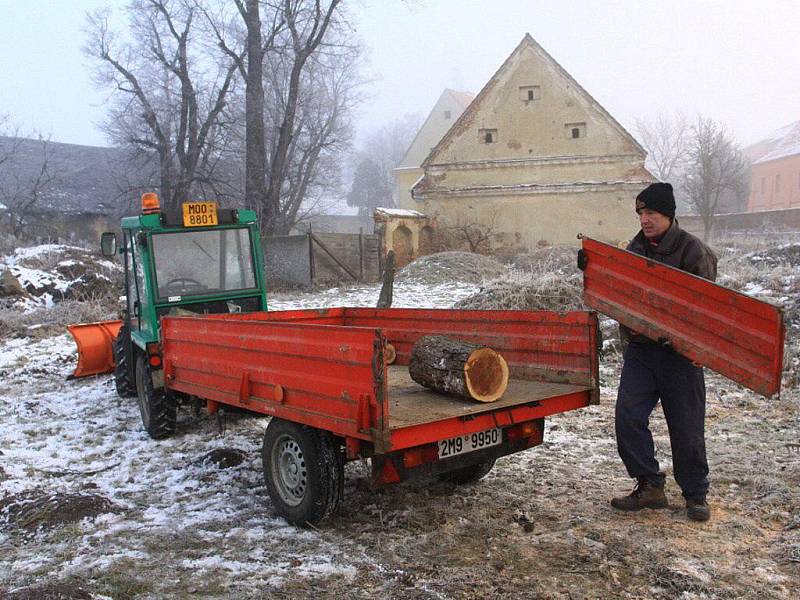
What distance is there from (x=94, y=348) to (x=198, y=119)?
19.0 metres

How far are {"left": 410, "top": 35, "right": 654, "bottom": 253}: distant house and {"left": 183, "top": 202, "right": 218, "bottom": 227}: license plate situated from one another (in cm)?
2078

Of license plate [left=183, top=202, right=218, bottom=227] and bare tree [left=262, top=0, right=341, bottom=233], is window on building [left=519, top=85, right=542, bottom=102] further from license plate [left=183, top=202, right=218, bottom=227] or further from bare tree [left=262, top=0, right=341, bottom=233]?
license plate [left=183, top=202, right=218, bottom=227]

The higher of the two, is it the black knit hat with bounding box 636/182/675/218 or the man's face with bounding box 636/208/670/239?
the black knit hat with bounding box 636/182/675/218

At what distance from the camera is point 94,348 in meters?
9.18

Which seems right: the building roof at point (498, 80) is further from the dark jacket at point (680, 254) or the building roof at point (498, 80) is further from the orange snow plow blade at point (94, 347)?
the dark jacket at point (680, 254)

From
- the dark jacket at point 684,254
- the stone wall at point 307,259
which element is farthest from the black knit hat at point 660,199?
the stone wall at point 307,259

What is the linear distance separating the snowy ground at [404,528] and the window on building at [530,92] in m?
22.0

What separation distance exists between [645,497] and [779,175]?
54.7 meters

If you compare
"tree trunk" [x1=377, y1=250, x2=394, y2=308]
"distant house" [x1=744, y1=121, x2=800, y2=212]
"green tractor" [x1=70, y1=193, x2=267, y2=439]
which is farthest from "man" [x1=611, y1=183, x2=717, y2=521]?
"distant house" [x1=744, y1=121, x2=800, y2=212]

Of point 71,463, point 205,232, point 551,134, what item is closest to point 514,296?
point 205,232

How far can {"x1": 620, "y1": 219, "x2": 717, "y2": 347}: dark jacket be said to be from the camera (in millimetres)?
4211

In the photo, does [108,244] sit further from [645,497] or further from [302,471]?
[645,497]

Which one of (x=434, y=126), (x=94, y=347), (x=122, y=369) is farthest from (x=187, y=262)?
(x=434, y=126)

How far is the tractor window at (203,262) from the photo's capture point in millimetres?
6828
